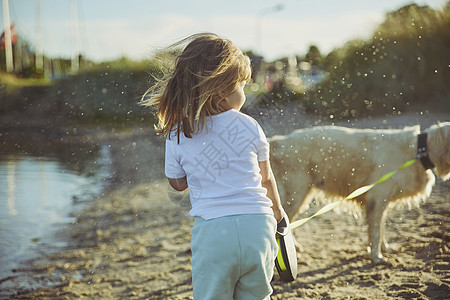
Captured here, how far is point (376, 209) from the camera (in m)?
5.17

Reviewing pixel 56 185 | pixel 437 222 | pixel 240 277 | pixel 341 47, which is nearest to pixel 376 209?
pixel 437 222

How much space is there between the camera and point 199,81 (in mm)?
2174

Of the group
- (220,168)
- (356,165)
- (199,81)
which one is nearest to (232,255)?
(220,168)

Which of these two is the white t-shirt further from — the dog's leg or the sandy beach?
the dog's leg

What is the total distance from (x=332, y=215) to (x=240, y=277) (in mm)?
5041

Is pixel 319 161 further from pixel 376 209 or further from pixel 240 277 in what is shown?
pixel 240 277

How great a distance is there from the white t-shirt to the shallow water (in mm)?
3798

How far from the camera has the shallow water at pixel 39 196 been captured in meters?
6.13

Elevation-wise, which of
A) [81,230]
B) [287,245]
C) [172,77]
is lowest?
[81,230]

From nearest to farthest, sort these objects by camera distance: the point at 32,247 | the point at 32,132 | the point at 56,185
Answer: the point at 32,247
the point at 56,185
the point at 32,132

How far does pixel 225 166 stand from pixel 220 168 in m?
0.02

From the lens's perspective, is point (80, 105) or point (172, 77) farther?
point (80, 105)

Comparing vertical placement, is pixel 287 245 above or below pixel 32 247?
above

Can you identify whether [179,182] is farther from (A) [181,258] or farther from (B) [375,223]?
(B) [375,223]
